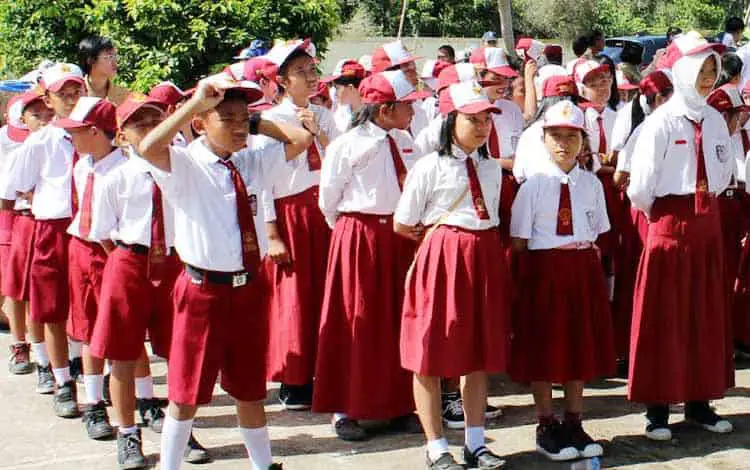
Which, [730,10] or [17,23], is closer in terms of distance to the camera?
[17,23]

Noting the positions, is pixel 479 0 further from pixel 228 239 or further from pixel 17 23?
pixel 228 239

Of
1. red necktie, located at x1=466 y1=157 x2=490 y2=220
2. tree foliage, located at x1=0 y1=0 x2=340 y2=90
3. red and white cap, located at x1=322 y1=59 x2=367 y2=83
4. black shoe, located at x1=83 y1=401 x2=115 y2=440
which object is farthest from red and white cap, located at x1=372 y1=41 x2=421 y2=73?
tree foliage, located at x1=0 y1=0 x2=340 y2=90

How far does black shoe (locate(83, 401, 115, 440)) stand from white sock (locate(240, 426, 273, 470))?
1.35 meters

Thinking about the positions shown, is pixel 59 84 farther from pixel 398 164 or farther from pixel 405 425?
pixel 405 425

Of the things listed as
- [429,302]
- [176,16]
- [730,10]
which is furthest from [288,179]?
[730,10]

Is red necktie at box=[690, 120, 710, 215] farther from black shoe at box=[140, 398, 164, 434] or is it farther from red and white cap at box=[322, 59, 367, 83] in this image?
black shoe at box=[140, 398, 164, 434]

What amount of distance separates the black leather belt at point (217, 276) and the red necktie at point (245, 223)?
0.18 feet

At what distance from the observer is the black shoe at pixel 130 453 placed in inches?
219

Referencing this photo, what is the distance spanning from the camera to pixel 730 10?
30.9 meters

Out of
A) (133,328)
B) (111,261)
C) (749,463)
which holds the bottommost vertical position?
(749,463)

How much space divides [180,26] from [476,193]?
656cm

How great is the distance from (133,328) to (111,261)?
372mm

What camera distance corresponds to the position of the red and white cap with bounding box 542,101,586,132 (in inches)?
214

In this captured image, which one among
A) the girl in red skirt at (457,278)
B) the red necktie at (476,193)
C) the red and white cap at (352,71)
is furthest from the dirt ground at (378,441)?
the red and white cap at (352,71)
